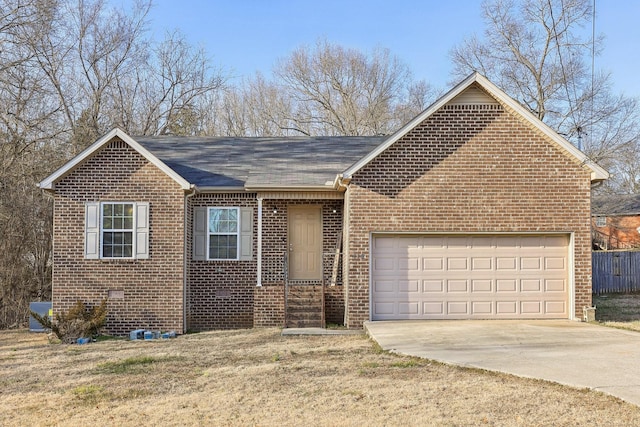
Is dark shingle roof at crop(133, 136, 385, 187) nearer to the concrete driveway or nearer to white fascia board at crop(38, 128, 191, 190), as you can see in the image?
white fascia board at crop(38, 128, 191, 190)

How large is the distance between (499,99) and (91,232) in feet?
33.4

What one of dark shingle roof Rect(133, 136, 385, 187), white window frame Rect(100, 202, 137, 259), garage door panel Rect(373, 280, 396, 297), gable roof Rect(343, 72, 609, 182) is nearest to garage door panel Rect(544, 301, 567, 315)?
gable roof Rect(343, 72, 609, 182)

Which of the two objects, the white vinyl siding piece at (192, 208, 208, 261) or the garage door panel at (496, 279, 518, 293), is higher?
the white vinyl siding piece at (192, 208, 208, 261)

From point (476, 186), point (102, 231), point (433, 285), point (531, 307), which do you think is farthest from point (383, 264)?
point (102, 231)

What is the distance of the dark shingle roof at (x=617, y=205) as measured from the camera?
1672 inches

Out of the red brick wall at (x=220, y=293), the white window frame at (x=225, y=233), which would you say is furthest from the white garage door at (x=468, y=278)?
the white window frame at (x=225, y=233)

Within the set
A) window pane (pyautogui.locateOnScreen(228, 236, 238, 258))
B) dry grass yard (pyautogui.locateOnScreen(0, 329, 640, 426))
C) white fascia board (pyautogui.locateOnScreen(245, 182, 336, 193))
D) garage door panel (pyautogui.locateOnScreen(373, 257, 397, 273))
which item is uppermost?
white fascia board (pyautogui.locateOnScreen(245, 182, 336, 193))

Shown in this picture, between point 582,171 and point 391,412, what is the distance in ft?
31.8

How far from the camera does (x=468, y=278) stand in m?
15.3

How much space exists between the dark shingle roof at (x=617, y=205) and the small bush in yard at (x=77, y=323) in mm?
36682

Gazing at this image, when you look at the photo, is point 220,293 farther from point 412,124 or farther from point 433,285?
point 412,124

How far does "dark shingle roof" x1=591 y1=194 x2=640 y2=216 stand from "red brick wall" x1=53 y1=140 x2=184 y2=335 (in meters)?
35.0

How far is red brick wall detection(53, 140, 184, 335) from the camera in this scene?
15789 mm

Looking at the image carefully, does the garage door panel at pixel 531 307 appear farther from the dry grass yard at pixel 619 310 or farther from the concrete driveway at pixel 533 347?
the dry grass yard at pixel 619 310
